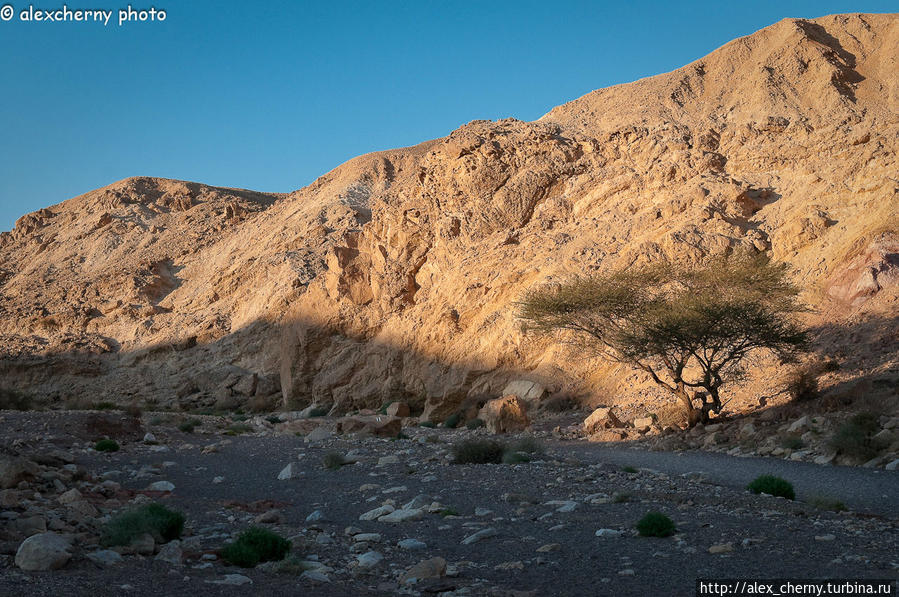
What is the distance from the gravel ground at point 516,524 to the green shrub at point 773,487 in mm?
385

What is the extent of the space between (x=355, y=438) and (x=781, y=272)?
1279 centimetres

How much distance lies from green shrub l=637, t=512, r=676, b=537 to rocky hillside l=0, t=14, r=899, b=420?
10566mm

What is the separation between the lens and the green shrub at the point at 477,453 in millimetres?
13500

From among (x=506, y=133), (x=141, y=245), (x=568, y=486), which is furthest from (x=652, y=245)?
(x=141, y=245)

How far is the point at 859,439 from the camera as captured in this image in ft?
41.8

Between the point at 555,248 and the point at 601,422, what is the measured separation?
10521 millimetres

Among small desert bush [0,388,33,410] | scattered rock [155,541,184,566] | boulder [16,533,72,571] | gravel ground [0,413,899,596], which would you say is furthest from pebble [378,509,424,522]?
small desert bush [0,388,33,410]

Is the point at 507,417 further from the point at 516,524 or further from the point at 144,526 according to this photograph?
the point at 144,526

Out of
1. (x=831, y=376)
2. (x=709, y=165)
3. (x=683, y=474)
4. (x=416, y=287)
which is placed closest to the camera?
(x=683, y=474)

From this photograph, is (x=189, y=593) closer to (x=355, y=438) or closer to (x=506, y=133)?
(x=355, y=438)

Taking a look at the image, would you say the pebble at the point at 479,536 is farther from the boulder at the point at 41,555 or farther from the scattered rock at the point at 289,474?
the scattered rock at the point at 289,474

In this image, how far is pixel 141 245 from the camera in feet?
202

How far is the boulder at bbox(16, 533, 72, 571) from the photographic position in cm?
517

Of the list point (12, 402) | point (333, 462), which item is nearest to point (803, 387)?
point (333, 462)
